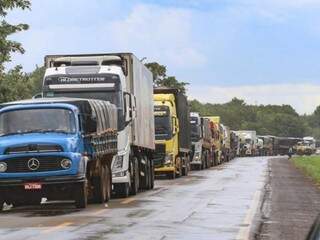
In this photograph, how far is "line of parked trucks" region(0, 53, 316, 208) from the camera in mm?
17672

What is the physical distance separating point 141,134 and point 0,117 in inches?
279

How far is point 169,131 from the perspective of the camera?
3578 centimetres

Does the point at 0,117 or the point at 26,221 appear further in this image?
the point at 0,117

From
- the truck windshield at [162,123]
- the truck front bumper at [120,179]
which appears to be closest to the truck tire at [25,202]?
the truck front bumper at [120,179]

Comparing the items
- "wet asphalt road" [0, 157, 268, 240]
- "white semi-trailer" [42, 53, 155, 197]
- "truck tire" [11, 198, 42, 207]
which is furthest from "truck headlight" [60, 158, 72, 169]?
"white semi-trailer" [42, 53, 155, 197]

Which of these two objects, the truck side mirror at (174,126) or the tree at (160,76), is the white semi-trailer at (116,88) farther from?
the tree at (160,76)

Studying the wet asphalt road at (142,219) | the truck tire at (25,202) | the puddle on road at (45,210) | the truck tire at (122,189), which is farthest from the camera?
the truck tire at (122,189)

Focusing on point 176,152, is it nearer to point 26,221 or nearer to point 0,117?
point 0,117

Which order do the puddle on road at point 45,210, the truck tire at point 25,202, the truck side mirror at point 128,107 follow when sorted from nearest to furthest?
the puddle on road at point 45,210 < the truck tire at point 25,202 < the truck side mirror at point 128,107

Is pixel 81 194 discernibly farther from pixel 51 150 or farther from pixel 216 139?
pixel 216 139

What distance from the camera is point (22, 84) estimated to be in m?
31.1

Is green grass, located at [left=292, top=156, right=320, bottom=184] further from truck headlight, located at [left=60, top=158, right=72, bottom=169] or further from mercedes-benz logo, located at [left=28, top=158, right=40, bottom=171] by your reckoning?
mercedes-benz logo, located at [left=28, top=158, right=40, bottom=171]

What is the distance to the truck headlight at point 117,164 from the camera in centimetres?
2206

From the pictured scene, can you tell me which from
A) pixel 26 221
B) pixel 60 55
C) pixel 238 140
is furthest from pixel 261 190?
pixel 238 140
